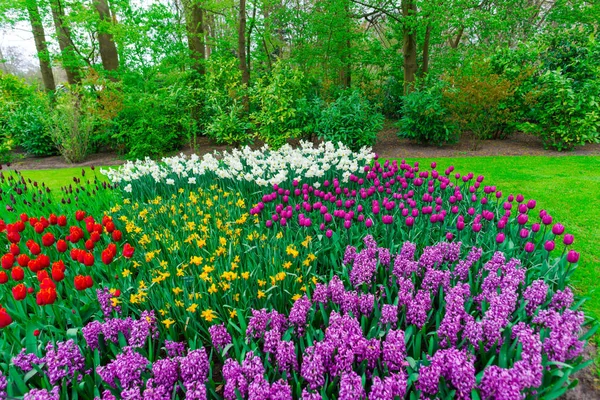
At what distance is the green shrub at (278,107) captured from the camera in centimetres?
912

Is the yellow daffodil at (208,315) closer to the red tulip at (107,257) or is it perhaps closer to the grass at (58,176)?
the red tulip at (107,257)

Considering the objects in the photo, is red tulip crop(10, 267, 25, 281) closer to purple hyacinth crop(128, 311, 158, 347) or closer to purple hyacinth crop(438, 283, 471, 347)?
purple hyacinth crop(128, 311, 158, 347)

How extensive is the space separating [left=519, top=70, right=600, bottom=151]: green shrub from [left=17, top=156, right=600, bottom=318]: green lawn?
87cm

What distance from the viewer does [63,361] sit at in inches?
66.9

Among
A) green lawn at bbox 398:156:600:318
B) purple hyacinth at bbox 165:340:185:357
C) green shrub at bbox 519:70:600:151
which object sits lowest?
green lawn at bbox 398:156:600:318

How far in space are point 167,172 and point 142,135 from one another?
520cm

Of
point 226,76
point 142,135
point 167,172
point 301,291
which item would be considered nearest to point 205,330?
point 301,291

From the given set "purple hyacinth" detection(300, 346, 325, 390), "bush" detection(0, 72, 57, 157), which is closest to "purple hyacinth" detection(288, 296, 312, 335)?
"purple hyacinth" detection(300, 346, 325, 390)

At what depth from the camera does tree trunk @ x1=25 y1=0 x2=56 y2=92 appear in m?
10.9

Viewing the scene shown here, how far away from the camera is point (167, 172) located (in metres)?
4.82

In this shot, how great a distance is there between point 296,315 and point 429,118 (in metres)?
8.38

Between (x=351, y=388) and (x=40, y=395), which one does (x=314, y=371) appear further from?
(x=40, y=395)

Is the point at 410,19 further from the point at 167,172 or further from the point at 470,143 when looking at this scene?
the point at 167,172

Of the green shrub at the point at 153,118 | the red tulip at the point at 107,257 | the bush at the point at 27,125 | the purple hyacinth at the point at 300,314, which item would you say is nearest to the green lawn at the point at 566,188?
the purple hyacinth at the point at 300,314
